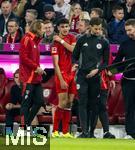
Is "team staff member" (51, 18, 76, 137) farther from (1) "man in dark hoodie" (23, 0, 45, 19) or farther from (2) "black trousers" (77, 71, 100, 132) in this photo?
(1) "man in dark hoodie" (23, 0, 45, 19)

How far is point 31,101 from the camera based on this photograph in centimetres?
1709

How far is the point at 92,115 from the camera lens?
1666 centimetres

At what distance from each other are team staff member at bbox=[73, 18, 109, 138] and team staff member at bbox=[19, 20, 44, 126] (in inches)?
34.2

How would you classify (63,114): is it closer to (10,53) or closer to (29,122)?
(29,122)

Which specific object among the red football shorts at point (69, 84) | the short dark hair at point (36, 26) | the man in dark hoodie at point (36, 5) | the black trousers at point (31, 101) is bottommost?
the black trousers at point (31, 101)

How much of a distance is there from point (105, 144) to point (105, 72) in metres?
2.65

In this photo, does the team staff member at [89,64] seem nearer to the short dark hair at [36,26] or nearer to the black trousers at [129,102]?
the black trousers at [129,102]

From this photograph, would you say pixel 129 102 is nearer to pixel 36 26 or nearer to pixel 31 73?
pixel 31 73

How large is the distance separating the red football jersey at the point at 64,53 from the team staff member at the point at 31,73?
1.10 ft

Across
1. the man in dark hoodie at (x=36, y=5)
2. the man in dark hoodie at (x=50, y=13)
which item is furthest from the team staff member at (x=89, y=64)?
the man in dark hoodie at (x=36, y=5)

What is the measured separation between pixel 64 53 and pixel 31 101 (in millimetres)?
1057

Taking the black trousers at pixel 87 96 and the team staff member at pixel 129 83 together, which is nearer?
the black trousers at pixel 87 96

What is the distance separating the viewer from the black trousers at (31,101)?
16938 millimetres

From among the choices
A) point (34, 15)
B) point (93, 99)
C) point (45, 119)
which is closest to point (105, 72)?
point (93, 99)
